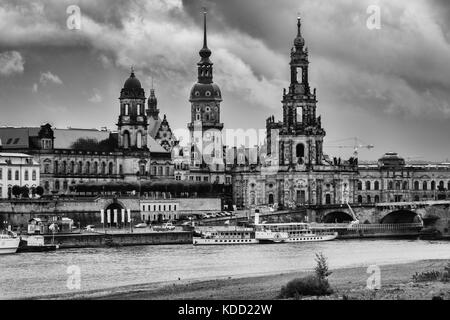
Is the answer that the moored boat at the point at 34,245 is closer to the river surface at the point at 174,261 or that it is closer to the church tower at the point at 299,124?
the river surface at the point at 174,261

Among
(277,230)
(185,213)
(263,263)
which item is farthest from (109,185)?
(263,263)

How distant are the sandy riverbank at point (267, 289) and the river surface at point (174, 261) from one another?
321 cm

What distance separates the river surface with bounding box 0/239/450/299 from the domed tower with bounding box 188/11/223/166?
48.7 m

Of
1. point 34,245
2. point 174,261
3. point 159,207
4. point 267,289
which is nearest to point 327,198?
point 159,207

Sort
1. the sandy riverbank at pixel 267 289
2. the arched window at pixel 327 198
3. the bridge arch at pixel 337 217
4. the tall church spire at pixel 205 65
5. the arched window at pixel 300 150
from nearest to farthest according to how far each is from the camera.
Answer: the sandy riverbank at pixel 267 289
the bridge arch at pixel 337 217
the arched window at pixel 327 198
the arched window at pixel 300 150
the tall church spire at pixel 205 65

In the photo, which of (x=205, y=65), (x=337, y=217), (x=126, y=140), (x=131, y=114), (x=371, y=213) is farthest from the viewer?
(x=205, y=65)

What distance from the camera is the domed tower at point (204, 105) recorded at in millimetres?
138750

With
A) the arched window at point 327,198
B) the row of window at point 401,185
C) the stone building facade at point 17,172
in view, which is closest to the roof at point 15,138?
the stone building facade at point 17,172

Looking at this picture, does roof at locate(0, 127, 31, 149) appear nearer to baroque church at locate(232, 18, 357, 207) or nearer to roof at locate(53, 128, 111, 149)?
roof at locate(53, 128, 111, 149)

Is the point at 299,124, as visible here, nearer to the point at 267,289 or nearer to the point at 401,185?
the point at 401,185

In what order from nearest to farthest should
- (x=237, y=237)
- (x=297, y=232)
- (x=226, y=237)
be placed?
(x=226, y=237) < (x=237, y=237) < (x=297, y=232)

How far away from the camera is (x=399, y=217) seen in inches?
4456

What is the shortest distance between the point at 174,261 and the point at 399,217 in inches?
1868

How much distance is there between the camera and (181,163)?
13438cm
